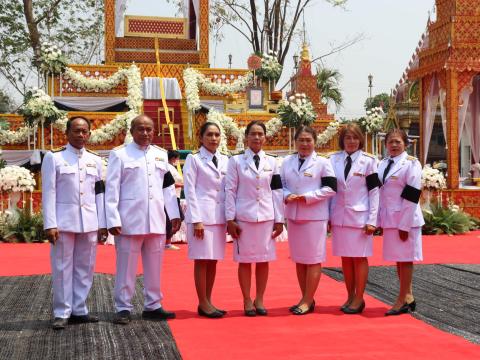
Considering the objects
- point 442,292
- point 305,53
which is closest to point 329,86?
point 305,53

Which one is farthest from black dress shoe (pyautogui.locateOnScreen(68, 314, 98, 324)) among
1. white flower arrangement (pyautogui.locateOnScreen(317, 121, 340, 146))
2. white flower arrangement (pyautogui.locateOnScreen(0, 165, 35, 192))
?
white flower arrangement (pyautogui.locateOnScreen(317, 121, 340, 146))

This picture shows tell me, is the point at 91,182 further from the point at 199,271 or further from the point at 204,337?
the point at 204,337

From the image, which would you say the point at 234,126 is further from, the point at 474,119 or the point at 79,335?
the point at 79,335

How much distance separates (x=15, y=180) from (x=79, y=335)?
8426mm

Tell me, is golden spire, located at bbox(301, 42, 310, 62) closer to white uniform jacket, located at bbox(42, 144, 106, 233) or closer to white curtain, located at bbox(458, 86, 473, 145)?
white curtain, located at bbox(458, 86, 473, 145)

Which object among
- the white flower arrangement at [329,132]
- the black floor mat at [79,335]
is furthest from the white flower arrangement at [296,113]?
the black floor mat at [79,335]

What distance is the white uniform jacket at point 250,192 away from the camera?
573 cm

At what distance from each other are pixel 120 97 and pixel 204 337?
→ 16.6 m

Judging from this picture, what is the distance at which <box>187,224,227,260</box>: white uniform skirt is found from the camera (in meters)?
5.65

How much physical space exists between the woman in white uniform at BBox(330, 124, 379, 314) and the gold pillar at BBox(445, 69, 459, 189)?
1051cm

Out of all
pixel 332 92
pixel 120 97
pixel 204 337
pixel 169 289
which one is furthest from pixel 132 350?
pixel 332 92

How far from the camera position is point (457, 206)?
48.4ft

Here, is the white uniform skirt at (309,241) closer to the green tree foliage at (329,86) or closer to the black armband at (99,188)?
the black armband at (99,188)

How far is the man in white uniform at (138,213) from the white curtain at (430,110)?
12455mm
